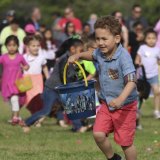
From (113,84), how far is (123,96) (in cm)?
43

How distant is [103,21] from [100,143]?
4.26ft

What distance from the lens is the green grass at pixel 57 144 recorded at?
9.46m

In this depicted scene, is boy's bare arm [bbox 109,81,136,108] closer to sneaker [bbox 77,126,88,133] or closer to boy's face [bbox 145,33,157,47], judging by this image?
sneaker [bbox 77,126,88,133]

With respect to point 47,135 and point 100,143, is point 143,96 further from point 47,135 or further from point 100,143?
point 100,143

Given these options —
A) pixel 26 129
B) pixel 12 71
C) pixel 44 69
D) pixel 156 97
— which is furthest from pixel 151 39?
pixel 26 129

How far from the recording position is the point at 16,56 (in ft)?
43.5

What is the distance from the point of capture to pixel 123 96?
7.54m

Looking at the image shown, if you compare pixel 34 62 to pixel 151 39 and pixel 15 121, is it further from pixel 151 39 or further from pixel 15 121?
pixel 151 39

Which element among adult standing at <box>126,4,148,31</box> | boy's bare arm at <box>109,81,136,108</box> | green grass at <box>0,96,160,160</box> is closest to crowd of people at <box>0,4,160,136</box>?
green grass at <box>0,96,160,160</box>

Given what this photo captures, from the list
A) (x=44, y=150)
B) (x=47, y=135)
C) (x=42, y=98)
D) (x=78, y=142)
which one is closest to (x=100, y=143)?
(x=44, y=150)

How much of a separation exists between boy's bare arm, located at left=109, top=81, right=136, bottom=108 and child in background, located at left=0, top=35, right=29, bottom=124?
5.62 m

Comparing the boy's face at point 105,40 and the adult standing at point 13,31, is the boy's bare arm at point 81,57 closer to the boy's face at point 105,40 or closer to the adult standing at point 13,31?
the boy's face at point 105,40

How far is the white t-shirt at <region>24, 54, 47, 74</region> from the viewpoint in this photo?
14.1 meters

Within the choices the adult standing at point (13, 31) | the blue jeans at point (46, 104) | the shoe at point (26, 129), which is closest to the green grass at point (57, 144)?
the shoe at point (26, 129)
